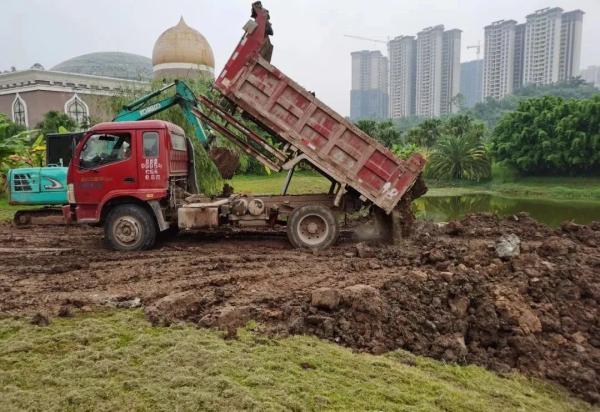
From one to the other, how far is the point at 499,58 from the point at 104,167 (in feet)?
323

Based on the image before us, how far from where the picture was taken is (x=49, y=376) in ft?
12.4

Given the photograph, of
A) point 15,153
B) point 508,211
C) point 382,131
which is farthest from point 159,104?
point 382,131

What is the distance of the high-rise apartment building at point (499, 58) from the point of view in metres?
90.9

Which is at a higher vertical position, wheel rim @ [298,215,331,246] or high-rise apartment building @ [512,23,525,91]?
high-rise apartment building @ [512,23,525,91]

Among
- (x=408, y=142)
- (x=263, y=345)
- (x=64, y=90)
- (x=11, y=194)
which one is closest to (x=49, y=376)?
(x=263, y=345)

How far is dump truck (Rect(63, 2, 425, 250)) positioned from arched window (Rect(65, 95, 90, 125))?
124 feet

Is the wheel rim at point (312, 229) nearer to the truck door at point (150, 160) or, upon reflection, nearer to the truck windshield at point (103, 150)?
the truck door at point (150, 160)

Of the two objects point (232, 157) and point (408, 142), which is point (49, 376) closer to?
point (232, 157)

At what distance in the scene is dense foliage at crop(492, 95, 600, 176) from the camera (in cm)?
2870

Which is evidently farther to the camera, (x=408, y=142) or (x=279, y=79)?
(x=408, y=142)

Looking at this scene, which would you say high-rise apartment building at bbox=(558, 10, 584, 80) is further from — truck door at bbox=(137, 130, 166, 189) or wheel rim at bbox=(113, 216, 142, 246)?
wheel rim at bbox=(113, 216, 142, 246)

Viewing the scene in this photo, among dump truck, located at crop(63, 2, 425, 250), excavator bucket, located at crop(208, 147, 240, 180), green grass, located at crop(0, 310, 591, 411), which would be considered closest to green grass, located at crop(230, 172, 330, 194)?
excavator bucket, located at crop(208, 147, 240, 180)

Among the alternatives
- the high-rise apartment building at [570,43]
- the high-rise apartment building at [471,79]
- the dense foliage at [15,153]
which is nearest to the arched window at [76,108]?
the dense foliage at [15,153]

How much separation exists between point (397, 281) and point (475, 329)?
3.64ft
